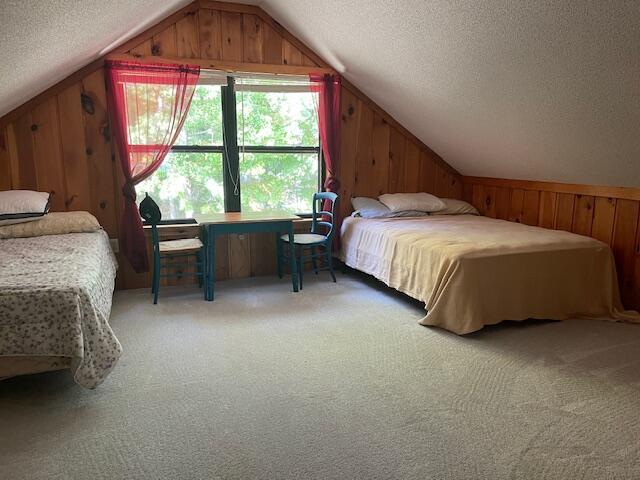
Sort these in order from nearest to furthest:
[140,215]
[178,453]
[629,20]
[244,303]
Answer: [178,453] < [629,20] < [244,303] < [140,215]

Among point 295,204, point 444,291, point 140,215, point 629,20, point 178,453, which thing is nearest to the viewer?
point 178,453

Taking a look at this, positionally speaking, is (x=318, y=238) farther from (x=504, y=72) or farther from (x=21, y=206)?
(x=21, y=206)

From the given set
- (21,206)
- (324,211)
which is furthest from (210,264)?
(21,206)

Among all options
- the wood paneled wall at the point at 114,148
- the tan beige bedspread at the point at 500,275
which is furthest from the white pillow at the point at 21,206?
the tan beige bedspread at the point at 500,275

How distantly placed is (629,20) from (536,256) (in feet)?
5.02

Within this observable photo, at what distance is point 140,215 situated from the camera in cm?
394

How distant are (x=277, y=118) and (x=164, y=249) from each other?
1610mm

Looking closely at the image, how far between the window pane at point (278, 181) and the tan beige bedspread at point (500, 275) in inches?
46.4

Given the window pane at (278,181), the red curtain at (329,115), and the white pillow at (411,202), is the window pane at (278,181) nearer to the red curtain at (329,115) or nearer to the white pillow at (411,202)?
the red curtain at (329,115)

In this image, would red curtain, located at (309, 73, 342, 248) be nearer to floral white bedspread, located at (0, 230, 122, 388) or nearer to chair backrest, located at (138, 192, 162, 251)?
chair backrest, located at (138, 192, 162, 251)

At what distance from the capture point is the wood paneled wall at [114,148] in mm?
3689

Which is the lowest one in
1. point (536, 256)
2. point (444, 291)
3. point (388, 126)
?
point (444, 291)

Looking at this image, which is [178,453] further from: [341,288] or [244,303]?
[341,288]

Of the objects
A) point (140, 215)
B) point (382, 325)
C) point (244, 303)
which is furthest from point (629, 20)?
point (140, 215)
